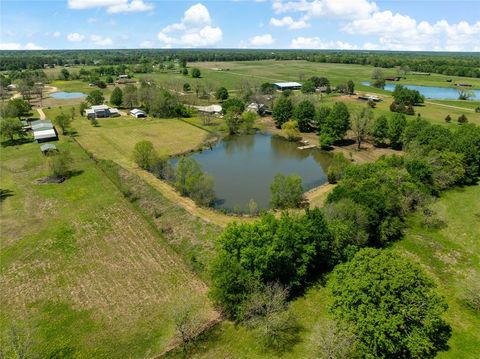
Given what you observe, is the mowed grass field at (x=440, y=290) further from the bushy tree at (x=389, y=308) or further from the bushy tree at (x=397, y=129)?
the bushy tree at (x=397, y=129)

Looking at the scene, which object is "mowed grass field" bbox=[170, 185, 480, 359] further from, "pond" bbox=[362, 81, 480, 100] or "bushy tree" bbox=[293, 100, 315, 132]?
"pond" bbox=[362, 81, 480, 100]

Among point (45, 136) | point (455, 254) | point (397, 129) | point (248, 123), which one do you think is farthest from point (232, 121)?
point (455, 254)

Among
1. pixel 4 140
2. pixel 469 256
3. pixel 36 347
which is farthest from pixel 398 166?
pixel 4 140

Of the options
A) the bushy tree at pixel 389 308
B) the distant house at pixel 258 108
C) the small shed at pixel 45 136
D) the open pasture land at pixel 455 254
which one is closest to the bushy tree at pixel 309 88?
the distant house at pixel 258 108

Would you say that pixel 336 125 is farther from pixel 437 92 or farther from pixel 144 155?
pixel 437 92

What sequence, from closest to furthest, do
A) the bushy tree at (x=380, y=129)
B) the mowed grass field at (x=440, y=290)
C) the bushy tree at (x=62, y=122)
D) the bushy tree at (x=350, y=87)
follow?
the mowed grass field at (x=440, y=290) < the bushy tree at (x=380, y=129) < the bushy tree at (x=62, y=122) < the bushy tree at (x=350, y=87)

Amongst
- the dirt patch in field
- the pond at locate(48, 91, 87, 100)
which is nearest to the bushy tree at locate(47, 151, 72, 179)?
the dirt patch in field
